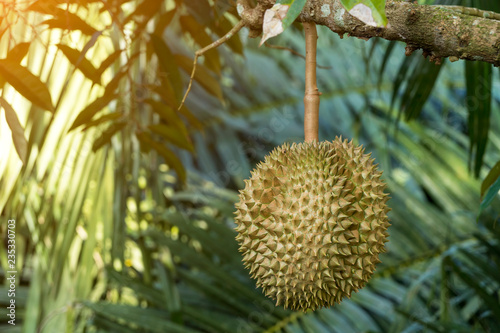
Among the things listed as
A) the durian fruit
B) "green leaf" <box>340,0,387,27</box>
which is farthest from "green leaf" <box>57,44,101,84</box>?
"green leaf" <box>340,0,387,27</box>

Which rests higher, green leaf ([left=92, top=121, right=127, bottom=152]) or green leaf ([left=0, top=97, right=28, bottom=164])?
green leaf ([left=92, top=121, right=127, bottom=152])

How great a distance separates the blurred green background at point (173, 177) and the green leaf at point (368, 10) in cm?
34

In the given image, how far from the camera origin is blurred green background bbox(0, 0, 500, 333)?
889 mm

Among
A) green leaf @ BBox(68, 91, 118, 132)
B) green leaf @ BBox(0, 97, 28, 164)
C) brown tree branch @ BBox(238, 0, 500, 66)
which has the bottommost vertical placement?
green leaf @ BBox(0, 97, 28, 164)

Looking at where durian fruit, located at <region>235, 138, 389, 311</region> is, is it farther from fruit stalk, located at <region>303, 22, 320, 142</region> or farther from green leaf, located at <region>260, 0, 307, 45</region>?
green leaf, located at <region>260, 0, 307, 45</region>

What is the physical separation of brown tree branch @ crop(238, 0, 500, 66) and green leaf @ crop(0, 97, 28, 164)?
1.19 ft

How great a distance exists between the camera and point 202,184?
1916 mm

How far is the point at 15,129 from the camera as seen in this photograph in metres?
0.59

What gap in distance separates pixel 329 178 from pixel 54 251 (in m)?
0.89

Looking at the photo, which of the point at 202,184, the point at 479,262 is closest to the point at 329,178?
the point at 479,262

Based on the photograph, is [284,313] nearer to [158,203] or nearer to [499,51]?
[158,203]

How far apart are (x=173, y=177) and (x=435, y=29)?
4.91 feet

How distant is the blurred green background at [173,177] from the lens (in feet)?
2.92

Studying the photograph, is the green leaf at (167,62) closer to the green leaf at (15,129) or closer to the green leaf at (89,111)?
the green leaf at (89,111)
